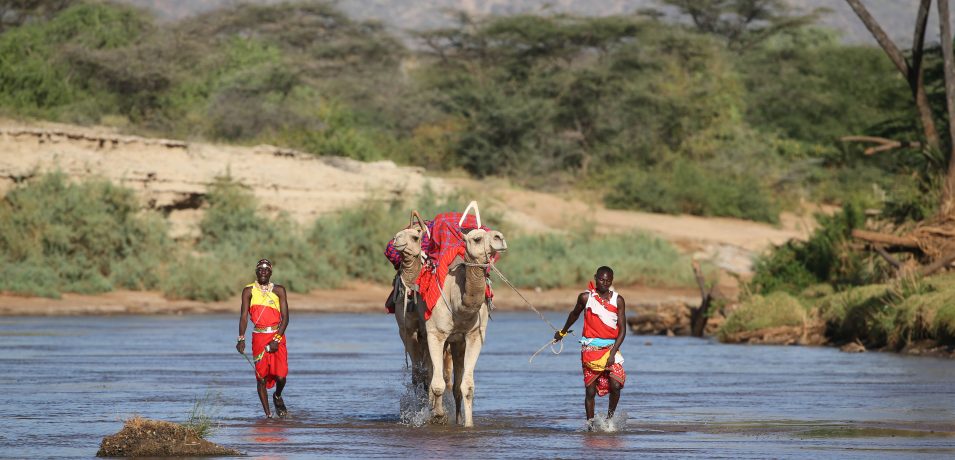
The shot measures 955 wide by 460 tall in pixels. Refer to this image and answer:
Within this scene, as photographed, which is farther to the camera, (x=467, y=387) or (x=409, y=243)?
(x=409, y=243)

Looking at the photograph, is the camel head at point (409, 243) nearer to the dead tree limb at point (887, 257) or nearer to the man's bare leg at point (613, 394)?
the man's bare leg at point (613, 394)

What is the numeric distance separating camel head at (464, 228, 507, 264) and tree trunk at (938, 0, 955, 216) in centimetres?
1538

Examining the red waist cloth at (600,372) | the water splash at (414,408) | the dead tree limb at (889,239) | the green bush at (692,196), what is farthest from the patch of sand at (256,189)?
the red waist cloth at (600,372)

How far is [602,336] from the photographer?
14656 mm

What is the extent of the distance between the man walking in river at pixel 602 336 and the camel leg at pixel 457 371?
4.38 ft

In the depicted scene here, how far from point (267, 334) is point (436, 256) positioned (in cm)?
191

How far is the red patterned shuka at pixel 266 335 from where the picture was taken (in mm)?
16031

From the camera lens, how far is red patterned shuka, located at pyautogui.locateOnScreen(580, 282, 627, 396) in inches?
575

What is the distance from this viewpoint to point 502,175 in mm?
62812

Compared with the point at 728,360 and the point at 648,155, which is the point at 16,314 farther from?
the point at 648,155

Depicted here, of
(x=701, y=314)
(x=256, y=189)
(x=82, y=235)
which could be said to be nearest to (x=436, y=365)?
(x=701, y=314)

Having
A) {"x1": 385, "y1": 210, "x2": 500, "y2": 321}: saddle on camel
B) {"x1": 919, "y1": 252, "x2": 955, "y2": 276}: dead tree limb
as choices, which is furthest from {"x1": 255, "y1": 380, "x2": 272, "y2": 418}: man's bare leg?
{"x1": 919, "y1": 252, "x2": 955, "y2": 276}: dead tree limb

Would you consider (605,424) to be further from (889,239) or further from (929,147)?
(929,147)

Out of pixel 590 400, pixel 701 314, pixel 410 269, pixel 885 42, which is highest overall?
pixel 885 42
